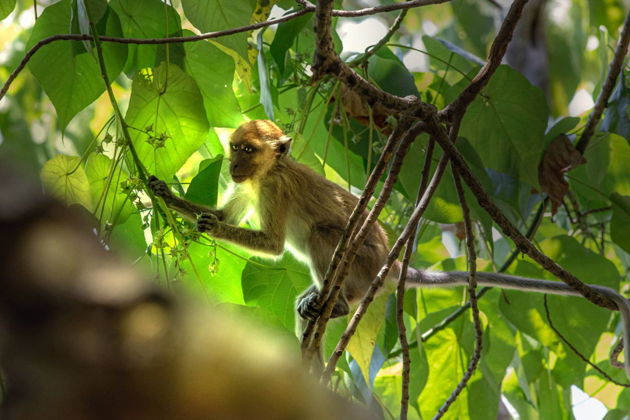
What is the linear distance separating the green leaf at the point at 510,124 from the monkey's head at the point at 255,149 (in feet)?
2.52

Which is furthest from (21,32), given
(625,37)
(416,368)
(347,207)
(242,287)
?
(625,37)

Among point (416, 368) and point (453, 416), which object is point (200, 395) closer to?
point (416, 368)

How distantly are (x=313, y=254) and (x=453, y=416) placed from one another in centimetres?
62

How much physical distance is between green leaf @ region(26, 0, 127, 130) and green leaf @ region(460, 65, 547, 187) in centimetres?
88

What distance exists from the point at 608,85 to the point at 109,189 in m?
1.19

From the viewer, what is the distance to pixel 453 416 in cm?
227

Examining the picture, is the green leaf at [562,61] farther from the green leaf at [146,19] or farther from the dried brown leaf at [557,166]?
the green leaf at [146,19]

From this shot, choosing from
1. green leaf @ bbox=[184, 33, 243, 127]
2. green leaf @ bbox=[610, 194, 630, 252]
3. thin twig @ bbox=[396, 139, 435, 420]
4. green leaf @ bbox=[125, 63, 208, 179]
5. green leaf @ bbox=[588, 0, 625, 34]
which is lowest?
thin twig @ bbox=[396, 139, 435, 420]

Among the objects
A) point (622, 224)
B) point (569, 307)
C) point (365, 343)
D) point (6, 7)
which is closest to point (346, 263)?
point (365, 343)

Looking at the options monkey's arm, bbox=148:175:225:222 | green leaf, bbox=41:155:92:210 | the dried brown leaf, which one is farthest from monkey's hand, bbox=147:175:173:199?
the dried brown leaf

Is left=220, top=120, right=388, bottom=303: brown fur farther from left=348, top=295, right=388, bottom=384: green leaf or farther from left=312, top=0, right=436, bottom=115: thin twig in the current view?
left=312, top=0, right=436, bottom=115: thin twig

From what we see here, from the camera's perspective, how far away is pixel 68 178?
59.5 inches

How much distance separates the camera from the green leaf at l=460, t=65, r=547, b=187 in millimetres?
1909

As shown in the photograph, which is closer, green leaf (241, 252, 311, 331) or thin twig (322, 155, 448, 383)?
thin twig (322, 155, 448, 383)
